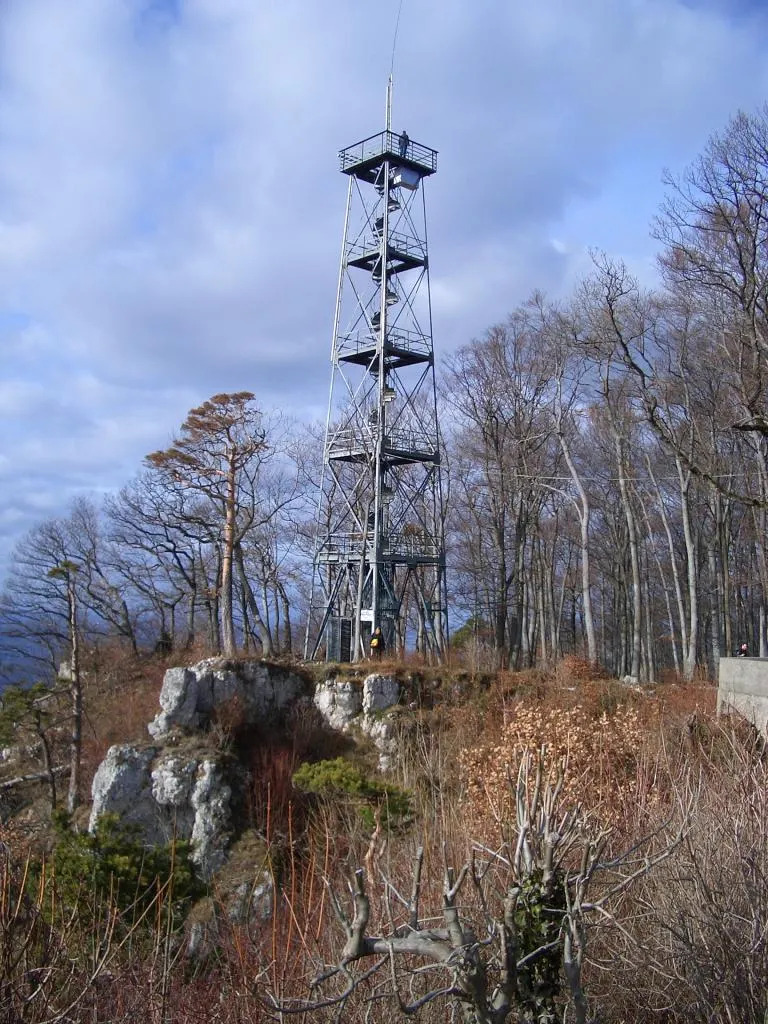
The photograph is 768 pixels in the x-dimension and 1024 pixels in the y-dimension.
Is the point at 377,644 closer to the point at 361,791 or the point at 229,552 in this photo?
the point at 229,552

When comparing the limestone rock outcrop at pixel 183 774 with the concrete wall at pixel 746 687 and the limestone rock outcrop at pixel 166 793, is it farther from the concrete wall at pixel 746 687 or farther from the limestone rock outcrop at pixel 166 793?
the concrete wall at pixel 746 687

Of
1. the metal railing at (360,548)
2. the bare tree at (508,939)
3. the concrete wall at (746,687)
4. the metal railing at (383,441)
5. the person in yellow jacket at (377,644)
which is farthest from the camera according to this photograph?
the metal railing at (383,441)

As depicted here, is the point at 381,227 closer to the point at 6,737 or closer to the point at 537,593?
the point at 537,593

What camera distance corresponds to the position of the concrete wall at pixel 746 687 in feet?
38.6

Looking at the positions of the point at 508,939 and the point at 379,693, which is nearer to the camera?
the point at 508,939

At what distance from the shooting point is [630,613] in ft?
122


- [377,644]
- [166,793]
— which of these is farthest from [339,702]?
[166,793]

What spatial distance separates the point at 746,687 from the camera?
12242mm

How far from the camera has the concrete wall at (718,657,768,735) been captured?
11.8m

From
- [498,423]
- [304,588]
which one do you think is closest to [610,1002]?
[498,423]

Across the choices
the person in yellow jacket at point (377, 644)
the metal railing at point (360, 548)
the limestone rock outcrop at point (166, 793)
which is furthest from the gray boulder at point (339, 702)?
the metal railing at point (360, 548)

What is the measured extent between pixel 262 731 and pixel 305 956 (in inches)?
597

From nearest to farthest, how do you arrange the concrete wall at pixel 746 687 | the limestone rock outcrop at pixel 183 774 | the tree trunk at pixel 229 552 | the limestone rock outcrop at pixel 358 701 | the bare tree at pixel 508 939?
the bare tree at pixel 508 939 → the concrete wall at pixel 746 687 → the limestone rock outcrop at pixel 183 774 → the limestone rock outcrop at pixel 358 701 → the tree trunk at pixel 229 552

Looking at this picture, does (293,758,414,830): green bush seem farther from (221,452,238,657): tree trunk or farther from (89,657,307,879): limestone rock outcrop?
(221,452,238,657): tree trunk
